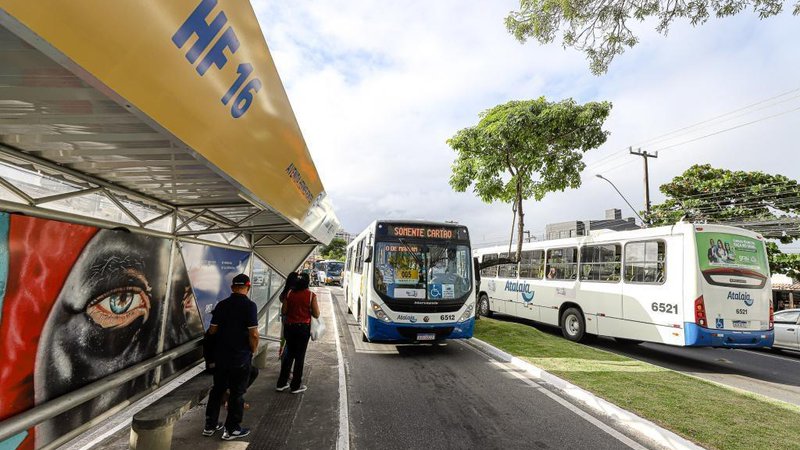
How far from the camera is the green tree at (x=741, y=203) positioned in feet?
56.0

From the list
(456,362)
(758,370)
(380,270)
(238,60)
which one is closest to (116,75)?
(238,60)

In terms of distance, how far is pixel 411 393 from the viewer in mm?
6090

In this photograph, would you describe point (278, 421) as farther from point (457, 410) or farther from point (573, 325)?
point (573, 325)

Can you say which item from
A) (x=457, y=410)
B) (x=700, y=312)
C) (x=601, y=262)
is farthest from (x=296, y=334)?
(x=601, y=262)

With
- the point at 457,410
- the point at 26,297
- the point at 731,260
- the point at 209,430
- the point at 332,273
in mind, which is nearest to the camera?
the point at 26,297

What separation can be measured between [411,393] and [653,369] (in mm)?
5168

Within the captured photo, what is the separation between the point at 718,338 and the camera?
7770 mm

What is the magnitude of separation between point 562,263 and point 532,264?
151 cm

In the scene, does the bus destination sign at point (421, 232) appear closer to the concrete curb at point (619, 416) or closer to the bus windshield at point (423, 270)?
the bus windshield at point (423, 270)

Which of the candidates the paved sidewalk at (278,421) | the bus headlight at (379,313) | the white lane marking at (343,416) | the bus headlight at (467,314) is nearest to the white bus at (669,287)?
the bus headlight at (467,314)

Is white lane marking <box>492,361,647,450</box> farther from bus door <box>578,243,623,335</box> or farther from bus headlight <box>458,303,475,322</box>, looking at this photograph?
bus door <box>578,243,623,335</box>

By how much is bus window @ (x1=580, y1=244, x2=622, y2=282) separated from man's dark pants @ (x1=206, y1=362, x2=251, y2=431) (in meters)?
9.43

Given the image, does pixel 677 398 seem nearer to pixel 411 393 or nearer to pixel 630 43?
pixel 411 393

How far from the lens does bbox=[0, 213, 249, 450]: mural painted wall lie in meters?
3.13
